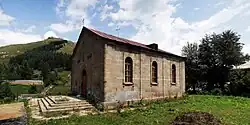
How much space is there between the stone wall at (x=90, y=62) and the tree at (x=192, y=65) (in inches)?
835

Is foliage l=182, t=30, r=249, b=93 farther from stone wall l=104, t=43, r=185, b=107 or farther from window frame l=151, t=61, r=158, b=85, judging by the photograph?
window frame l=151, t=61, r=158, b=85

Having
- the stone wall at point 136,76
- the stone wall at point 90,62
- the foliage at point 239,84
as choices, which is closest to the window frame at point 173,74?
the stone wall at point 136,76

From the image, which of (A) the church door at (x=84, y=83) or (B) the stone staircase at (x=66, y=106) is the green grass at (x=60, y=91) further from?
(B) the stone staircase at (x=66, y=106)

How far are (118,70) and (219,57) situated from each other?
24.1 meters

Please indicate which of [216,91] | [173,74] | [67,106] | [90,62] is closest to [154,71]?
[173,74]

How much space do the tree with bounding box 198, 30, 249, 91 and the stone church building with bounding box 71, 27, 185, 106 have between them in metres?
15.1

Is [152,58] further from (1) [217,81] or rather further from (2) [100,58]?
(1) [217,81]

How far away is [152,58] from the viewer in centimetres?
2073

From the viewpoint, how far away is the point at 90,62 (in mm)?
18734

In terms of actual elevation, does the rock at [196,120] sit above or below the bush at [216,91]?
above

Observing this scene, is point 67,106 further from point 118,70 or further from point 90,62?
point 90,62

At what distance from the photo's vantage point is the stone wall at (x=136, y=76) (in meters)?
16.5

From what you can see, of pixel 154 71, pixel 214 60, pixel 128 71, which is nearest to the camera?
pixel 128 71

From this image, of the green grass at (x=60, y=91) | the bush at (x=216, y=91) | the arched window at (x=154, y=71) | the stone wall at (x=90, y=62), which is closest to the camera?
the stone wall at (x=90, y=62)
